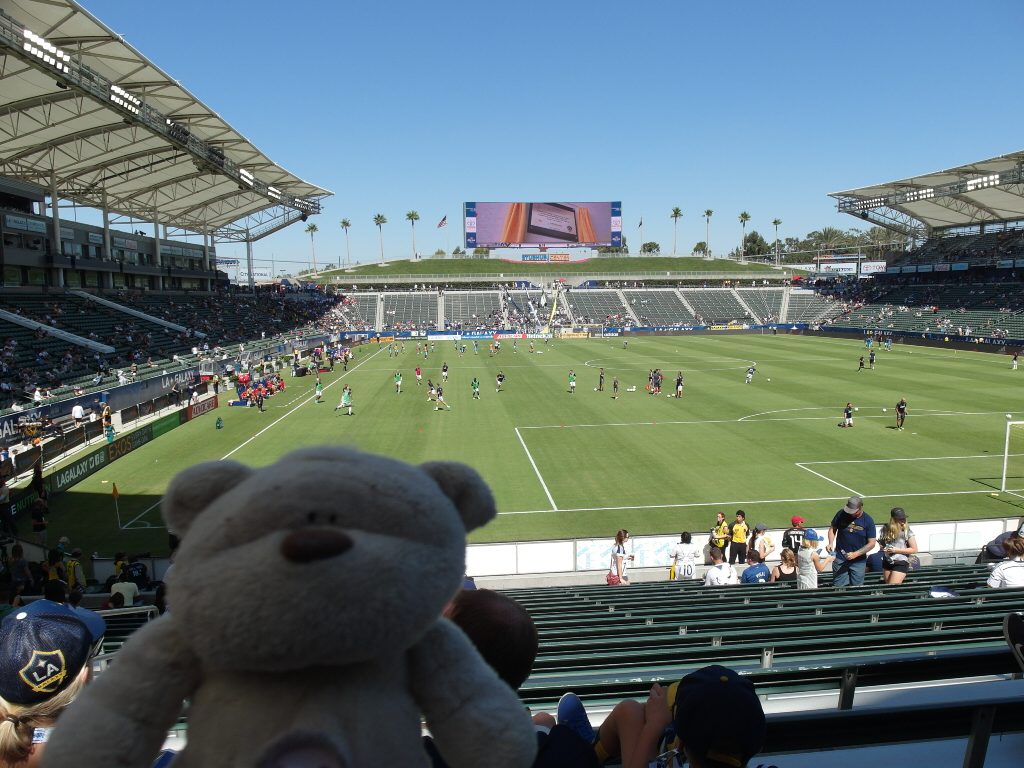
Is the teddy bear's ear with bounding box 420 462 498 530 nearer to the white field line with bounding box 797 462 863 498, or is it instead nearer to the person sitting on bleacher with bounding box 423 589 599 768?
the person sitting on bleacher with bounding box 423 589 599 768

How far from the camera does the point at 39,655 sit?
3.18m

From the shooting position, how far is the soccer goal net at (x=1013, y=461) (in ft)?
62.2

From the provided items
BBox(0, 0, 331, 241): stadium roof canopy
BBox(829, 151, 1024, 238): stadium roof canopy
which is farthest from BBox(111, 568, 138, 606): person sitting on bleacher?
BBox(829, 151, 1024, 238): stadium roof canopy

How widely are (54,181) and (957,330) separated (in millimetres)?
71986

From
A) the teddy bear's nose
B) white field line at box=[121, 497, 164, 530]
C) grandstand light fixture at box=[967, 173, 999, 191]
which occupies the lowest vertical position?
white field line at box=[121, 497, 164, 530]

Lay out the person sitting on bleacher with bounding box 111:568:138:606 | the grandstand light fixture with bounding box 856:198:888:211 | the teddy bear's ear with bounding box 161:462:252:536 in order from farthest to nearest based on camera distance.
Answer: the grandstand light fixture with bounding box 856:198:888:211, the person sitting on bleacher with bounding box 111:568:138:606, the teddy bear's ear with bounding box 161:462:252:536

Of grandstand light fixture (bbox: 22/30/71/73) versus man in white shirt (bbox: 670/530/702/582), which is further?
grandstand light fixture (bbox: 22/30/71/73)

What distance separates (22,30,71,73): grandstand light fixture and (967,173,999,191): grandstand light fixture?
63.8m

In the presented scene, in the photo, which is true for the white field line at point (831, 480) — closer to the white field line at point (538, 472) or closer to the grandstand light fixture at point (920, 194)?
the white field line at point (538, 472)

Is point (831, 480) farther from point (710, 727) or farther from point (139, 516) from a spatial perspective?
point (139, 516)

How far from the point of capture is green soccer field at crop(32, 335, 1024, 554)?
17641 millimetres

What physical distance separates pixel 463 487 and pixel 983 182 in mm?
68199

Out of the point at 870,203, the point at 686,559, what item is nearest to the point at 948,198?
the point at 870,203

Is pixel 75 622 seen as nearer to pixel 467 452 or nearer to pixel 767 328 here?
pixel 467 452
